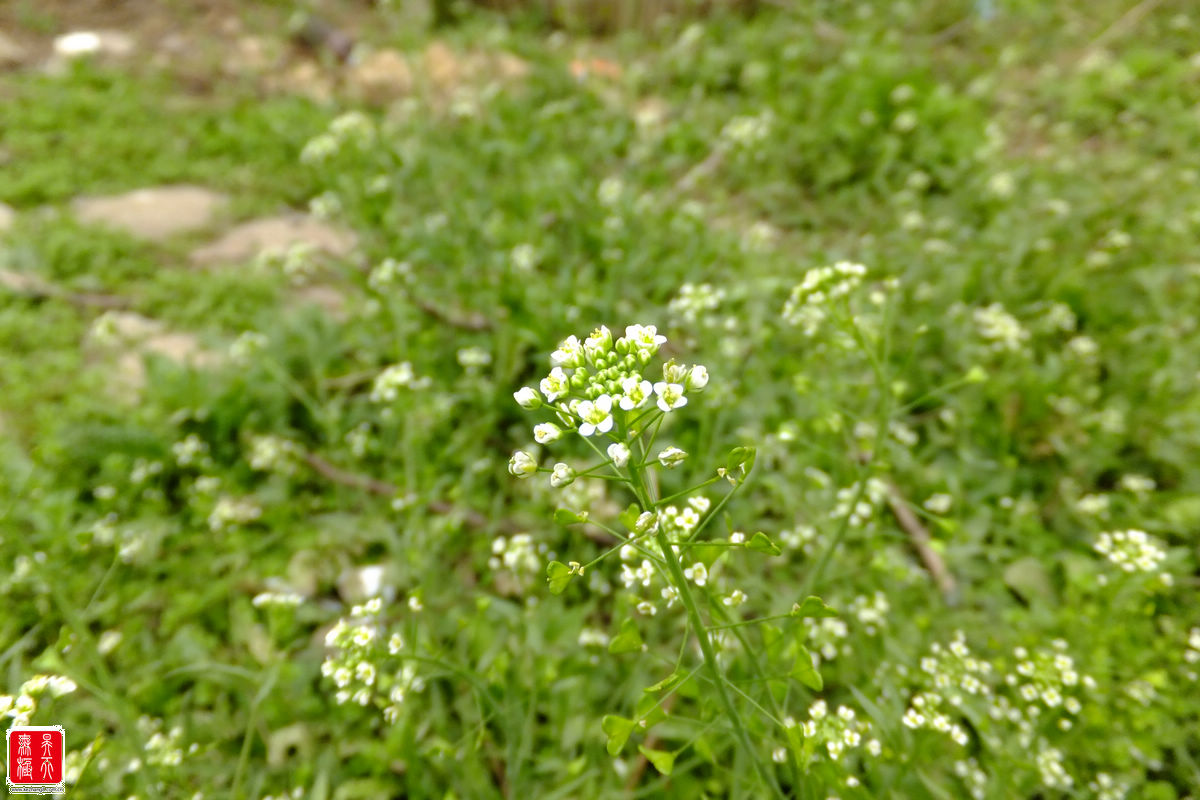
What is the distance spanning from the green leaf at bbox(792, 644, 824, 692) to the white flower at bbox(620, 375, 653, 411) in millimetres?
567

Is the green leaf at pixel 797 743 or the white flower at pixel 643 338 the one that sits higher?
the white flower at pixel 643 338

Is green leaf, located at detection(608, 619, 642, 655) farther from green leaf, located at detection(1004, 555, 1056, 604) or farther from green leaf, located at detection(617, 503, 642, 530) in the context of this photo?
Result: green leaf, located at detection(1004, 555, 1056, 604)

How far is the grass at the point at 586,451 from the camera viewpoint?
1884 mm

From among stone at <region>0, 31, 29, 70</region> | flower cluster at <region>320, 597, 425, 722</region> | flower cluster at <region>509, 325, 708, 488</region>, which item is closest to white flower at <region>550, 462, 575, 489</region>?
flower cluster at <region>509, 325, 708, 488</region>

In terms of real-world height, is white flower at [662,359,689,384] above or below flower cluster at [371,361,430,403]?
above

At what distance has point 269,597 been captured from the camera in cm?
189

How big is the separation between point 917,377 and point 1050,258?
3.60 feet

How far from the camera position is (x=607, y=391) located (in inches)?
45.9

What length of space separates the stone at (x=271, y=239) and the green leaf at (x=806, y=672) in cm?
329

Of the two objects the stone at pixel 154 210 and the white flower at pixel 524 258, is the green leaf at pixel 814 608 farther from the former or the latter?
the stone at pixel 154 210

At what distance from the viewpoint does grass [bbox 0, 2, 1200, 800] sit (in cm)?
188

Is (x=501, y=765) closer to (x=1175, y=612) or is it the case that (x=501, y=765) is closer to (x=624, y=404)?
(x=624, y=404)

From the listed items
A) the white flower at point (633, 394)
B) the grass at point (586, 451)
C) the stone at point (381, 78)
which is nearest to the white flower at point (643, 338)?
the white flower at point (633, 394)

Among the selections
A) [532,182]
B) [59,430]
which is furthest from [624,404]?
[532,182]
